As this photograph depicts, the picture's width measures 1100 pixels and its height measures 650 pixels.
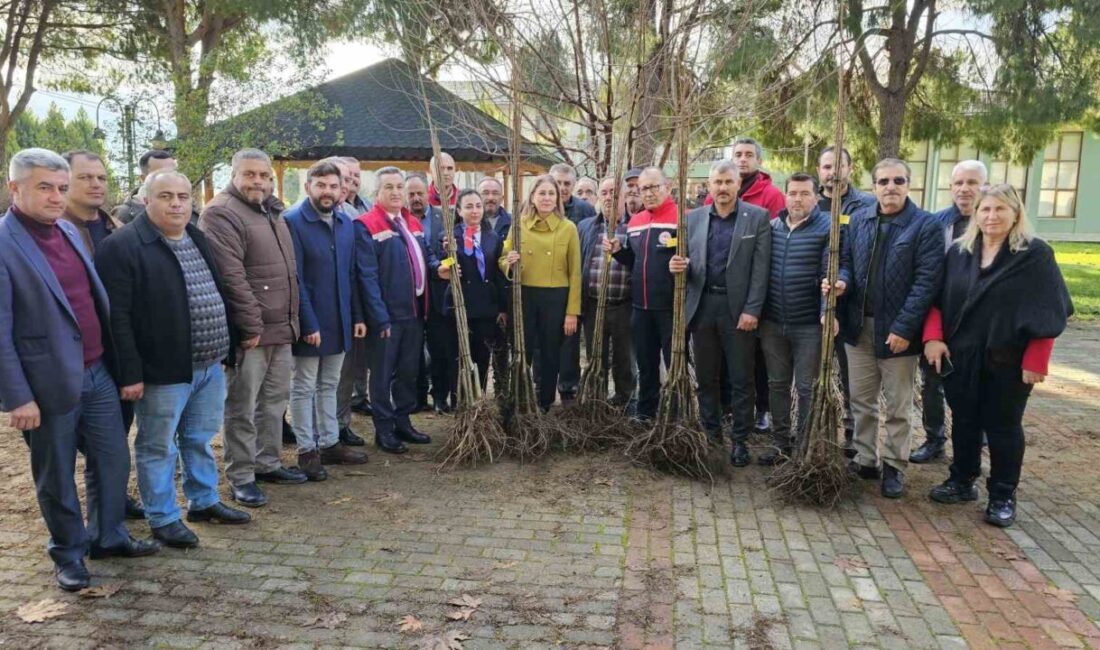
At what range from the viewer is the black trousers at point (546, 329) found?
574 cm

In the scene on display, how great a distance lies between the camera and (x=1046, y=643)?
3125 mm

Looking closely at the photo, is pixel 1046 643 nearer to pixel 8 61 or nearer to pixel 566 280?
pixel 566 280

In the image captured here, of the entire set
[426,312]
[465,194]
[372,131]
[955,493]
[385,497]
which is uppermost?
[372,131]

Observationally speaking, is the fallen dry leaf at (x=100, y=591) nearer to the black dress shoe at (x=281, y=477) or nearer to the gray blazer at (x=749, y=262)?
the black dress shoe at (x=281, y=477)

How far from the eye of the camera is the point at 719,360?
539 cm

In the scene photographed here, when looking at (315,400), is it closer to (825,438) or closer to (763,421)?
(825,438)

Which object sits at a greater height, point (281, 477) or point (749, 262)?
point (749, 262)

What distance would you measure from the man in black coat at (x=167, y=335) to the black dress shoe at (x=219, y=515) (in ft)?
0.58

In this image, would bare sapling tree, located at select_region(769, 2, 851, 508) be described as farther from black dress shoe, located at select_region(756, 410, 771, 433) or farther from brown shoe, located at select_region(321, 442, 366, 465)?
brown shoe, located at select_region(321, 442, 366, 465)

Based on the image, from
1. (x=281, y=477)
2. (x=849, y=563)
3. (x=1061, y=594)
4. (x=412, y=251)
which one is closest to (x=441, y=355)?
(x=412, y=251)

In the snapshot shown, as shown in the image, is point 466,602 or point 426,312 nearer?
point 466,602

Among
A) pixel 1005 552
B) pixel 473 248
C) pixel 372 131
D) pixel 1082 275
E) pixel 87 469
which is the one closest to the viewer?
pixel 87 469

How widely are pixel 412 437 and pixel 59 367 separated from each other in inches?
108

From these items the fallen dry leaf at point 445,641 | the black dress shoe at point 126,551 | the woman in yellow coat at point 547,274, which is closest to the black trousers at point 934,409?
the woman in yellow coat at point 547,274
